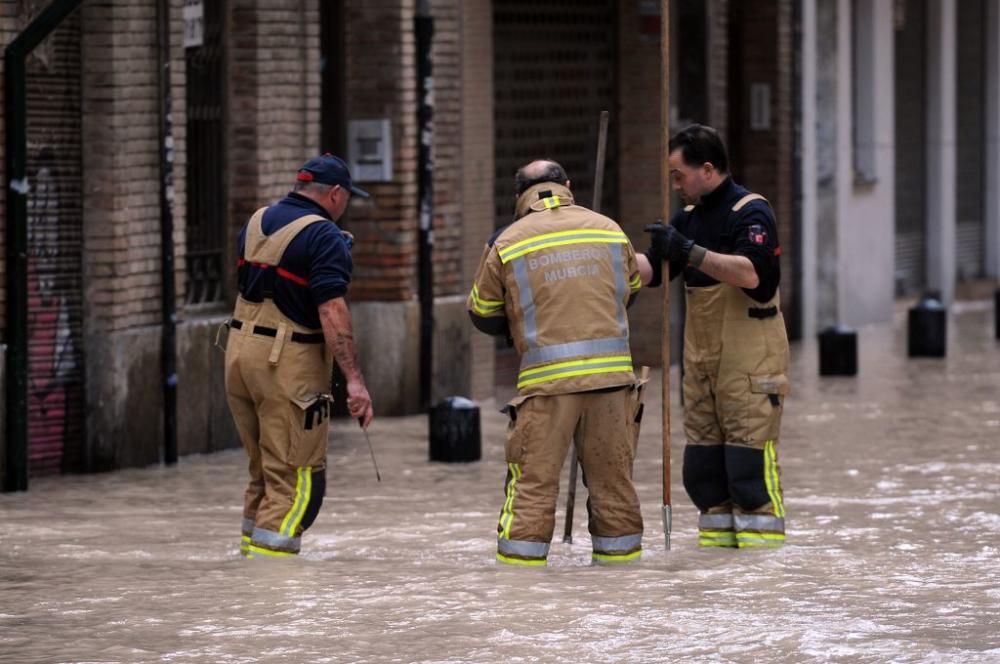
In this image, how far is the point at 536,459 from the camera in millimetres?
9453

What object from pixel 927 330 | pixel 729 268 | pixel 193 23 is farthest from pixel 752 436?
pixel 927 330

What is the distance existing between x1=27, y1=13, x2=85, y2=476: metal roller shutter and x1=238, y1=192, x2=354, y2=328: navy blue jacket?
3578mm

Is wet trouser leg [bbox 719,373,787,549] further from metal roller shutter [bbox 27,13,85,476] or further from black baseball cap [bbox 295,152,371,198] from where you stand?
metal roller shutter [bbox 27,13,85,476]

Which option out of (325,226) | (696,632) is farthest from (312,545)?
(696,632)

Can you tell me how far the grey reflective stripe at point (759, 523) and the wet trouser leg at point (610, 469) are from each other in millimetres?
619

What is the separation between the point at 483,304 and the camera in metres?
9.53

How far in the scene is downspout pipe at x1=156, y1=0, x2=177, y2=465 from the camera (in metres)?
13.8

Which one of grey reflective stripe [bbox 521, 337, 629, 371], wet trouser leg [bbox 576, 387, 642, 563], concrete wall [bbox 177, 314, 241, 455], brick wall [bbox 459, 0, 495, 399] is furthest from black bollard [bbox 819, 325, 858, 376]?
grey reflective stripe [bbox 521, 337, 629, 371]

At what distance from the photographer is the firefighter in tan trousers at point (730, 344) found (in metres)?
9.97

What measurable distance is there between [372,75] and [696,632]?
8.46 meters

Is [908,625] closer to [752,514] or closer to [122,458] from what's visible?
[752,514]

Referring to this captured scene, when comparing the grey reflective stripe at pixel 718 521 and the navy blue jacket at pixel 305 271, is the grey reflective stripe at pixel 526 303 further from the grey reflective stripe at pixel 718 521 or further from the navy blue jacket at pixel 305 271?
the grey reflective stripe at pixel 718 521

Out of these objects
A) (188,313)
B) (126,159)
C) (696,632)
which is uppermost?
(126,159)

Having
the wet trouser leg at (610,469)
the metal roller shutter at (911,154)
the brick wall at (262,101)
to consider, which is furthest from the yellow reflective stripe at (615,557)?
the metal roller shutter at (911,154)
